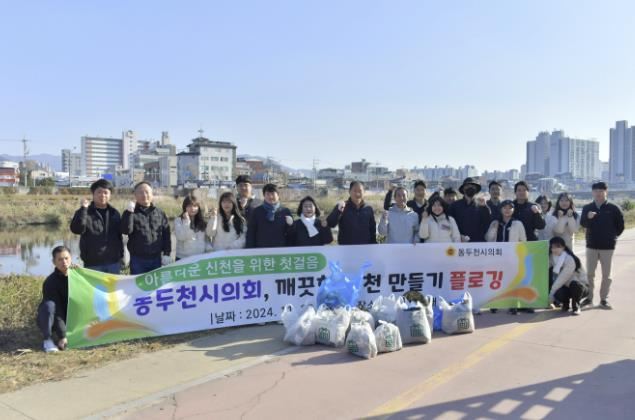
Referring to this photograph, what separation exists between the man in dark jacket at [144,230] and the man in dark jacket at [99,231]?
16 centimetres

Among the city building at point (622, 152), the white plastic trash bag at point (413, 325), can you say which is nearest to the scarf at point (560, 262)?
the white plastic trash bag at point (413, 325)

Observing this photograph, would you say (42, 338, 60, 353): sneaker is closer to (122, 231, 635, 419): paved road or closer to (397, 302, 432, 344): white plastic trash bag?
(122, 231, 635, 419): paved road

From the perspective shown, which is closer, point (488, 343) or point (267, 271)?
point (488, 343)

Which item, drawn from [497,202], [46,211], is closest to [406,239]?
[497,202]

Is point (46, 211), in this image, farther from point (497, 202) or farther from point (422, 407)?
point (422, 407)

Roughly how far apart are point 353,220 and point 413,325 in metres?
2.00

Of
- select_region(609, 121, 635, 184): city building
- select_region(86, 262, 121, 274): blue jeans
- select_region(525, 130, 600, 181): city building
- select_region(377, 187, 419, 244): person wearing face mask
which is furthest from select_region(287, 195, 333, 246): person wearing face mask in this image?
select_region(525, 130, 600, 181): city building

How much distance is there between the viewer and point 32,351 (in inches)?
222

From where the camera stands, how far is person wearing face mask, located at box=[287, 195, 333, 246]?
23.8 feet

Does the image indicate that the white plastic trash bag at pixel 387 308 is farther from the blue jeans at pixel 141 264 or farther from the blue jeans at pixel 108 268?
the blue jeans at pixel 108 268

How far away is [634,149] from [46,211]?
14017 cm

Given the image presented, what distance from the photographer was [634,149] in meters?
132

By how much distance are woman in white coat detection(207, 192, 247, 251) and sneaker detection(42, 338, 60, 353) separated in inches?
87.5

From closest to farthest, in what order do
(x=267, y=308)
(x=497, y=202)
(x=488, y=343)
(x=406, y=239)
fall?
1. (x=488, y=343)
2. (x=267, y=308)
3. (x=406, y=239)
4. (x=497, y=202)
